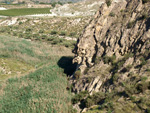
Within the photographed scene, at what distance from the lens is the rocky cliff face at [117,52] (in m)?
12.1

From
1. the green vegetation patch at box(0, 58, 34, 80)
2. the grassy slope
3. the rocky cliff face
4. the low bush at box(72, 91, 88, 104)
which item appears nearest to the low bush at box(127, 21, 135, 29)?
the rocky cliff face

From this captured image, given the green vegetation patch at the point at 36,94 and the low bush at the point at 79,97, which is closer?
the green vegetation patch at the point at 36,94

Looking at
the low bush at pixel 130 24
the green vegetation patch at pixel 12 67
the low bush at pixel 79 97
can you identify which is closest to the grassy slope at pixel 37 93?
the low bush at pixel 79 97

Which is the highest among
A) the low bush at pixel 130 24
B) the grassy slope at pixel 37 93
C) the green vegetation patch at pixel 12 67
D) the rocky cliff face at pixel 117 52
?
the low bush at pixel 130 24

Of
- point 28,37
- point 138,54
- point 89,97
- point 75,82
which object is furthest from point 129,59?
point 28,37

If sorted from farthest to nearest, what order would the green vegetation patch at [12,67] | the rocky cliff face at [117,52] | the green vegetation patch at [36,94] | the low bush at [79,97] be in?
the green vegetation patch at [12,67]
the low bush at [79,97]
the green vegetation patch at [36,94]
the rocky cliff face at [117,52]

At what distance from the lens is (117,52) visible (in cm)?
1575

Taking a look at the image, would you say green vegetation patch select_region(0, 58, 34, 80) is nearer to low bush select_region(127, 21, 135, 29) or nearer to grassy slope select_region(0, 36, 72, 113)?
grassy slope select_region(0, 36, 72, 113)

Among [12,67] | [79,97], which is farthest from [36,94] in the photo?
[12,67]

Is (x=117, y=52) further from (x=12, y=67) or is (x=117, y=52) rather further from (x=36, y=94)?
(x=12, y=67)

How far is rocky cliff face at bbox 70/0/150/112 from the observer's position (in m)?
12.1

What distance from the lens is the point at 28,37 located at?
4625 centimetres

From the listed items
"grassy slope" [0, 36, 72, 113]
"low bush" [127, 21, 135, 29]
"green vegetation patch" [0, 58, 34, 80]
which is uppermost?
"low bush" [127, 21, 135, 29]

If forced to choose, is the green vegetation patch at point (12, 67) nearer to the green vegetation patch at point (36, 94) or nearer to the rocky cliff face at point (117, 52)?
the green vegetation patch at point (36, 94)
